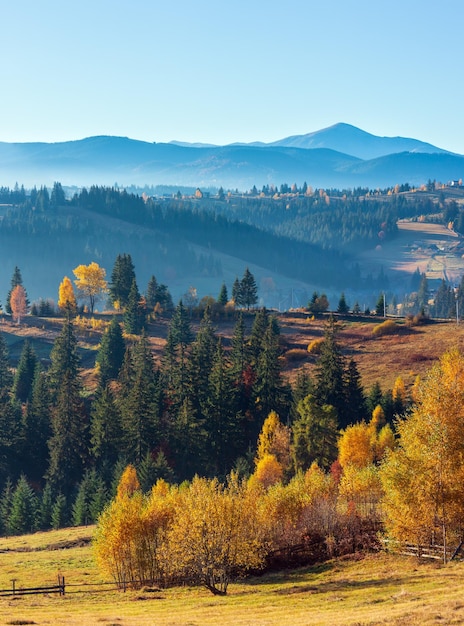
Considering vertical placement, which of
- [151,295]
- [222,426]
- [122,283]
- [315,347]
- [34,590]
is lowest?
[222,426]

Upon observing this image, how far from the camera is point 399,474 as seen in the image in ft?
155

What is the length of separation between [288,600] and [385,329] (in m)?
109

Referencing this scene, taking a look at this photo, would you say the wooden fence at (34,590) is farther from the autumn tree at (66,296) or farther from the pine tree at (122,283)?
the autumn tree at (66,296)

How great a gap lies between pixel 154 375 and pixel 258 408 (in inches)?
688

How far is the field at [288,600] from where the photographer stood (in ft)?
120

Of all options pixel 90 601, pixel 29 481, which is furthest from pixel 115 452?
pixel 90 601

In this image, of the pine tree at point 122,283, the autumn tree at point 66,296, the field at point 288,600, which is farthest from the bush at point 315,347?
the field at point 288,600

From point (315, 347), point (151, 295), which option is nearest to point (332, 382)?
point (315, 347)

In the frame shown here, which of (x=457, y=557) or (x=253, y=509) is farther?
(x=253, y=509)

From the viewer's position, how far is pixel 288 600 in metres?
43.4

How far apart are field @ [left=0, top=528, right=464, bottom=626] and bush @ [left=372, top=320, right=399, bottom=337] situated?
9832cm

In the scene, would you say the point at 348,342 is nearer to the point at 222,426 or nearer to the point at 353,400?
the point at 353,400

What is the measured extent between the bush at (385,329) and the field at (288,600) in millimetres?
98324

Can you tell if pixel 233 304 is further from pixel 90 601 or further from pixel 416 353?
pixel 90 601
